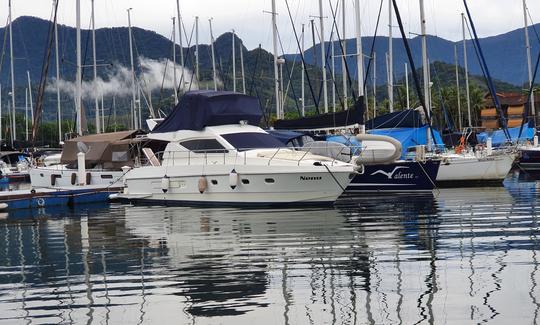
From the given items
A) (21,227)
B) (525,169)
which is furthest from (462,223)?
(525,169)

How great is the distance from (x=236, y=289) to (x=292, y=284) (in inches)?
30.7

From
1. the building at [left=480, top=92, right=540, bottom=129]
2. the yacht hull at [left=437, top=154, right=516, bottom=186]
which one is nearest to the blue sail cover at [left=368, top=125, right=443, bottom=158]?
the yacht hull at [left=437, top=154, right=516, bottom=186]

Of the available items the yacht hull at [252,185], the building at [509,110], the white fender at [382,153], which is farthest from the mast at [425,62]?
the building at [509,110]

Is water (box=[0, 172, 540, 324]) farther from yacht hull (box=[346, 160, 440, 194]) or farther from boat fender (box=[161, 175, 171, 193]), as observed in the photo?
yacht hull (box=[346, 160, 440, 194])

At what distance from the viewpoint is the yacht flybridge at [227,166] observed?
22734 mm

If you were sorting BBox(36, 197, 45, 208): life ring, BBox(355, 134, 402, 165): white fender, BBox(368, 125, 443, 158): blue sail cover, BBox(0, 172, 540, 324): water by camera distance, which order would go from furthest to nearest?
BBox(368, 125, 443, 158): blue sail cover
BBox(36, 197, 45, 208): life ring
BBox(355, 134, 402, 165): white fender
BBox(0, 172, 540, 324): water

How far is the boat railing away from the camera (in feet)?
76.6

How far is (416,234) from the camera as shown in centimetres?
1617

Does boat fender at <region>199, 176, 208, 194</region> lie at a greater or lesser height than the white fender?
lesser

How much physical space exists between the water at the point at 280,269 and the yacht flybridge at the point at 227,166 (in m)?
1.41

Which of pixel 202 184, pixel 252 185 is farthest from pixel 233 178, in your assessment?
pixel 202 184

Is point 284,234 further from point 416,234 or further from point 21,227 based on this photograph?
point 21,227

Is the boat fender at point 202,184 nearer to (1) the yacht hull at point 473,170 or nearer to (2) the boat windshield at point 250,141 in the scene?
(2) the boat windshield at point 250,141

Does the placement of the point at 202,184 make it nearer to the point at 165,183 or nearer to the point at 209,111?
the point at 165,183
